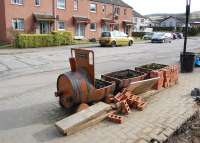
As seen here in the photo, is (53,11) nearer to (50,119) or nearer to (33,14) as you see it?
(33,14)

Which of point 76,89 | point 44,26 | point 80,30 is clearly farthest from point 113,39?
point 76,89

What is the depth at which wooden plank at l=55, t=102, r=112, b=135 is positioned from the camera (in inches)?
214

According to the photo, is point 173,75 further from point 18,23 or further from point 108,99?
point 18,23

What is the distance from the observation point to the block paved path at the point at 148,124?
5309mm

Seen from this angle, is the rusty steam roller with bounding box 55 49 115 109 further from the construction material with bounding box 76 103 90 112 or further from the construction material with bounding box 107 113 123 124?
the construction material with bounding box 107 113 123 124

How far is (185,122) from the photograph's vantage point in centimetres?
612

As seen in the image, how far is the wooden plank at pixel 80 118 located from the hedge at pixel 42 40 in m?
21.4

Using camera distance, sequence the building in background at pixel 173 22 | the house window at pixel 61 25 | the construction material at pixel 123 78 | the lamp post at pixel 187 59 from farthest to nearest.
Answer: the building in background at pixel 173 22 < the house window at pixel 61 25 < the lamp post at pixel 187 59 < the construction material at pixel 123 78

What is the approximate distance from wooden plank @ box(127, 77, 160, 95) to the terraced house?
23954 millimetres

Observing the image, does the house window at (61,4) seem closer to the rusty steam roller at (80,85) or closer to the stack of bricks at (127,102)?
the rusty steam roller at (80,85)

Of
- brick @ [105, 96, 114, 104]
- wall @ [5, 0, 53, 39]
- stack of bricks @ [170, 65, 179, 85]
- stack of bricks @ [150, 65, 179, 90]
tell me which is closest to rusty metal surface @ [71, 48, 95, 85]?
brick @ [105, 96, 114, 104]

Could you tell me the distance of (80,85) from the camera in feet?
20.3

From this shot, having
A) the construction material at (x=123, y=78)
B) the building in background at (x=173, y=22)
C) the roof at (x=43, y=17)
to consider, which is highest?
the building in background at (x=173, y=22)

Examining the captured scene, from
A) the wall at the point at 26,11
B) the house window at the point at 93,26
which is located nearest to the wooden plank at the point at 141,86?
the wall at the point at 26,11
